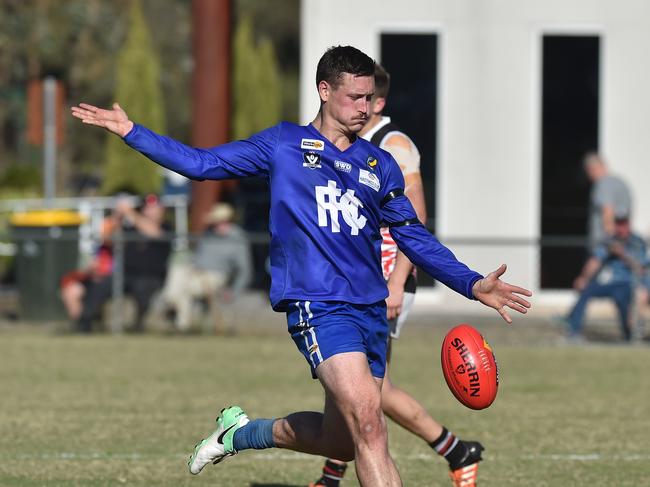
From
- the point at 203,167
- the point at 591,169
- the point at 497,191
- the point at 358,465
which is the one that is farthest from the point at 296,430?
the point at 497,191

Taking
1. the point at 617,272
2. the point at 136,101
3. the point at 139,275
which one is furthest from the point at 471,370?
the point at 136,101

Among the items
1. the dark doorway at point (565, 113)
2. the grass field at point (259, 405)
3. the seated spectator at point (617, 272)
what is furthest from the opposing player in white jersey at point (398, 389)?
the dark doorway at point (565, 113)

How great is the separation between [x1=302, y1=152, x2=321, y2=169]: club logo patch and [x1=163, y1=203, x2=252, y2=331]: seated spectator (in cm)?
951

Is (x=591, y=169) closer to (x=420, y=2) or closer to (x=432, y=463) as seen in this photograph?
(x=420, y=2)

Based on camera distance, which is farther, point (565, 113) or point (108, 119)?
point (565, 113)

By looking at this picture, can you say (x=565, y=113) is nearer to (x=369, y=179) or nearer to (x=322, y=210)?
(x=369, y=179)

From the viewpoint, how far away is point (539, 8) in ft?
59.5

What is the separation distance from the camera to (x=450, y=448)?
7.29m

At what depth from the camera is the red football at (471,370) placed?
20.1 ft

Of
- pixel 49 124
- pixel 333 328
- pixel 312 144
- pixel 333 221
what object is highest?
pixel 49 124

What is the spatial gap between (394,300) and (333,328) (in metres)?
1.34

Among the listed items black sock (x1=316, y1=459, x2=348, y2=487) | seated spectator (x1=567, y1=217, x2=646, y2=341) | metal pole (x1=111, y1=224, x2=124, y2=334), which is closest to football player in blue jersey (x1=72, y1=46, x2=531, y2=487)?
black sock (x1=316, y1=459, x2=348, y2=487)

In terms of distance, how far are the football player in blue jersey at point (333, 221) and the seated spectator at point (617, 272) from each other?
29.6ft

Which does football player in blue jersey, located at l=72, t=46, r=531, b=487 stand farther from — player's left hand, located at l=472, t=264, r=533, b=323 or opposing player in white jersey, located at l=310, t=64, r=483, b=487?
opposing player in white jersey, located at l=310, t=64, r=483, b=487
